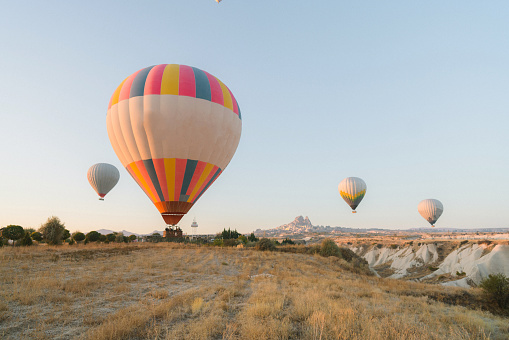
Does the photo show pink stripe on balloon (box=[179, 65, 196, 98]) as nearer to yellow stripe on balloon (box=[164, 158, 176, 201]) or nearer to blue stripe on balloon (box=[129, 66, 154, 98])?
blue stripe on balloon (box=[129, 66, 154, 98])

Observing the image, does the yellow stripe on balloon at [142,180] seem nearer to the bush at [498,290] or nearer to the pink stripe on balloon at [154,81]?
the pink stripe on balloon at [154,81]

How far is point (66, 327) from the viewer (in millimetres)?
6453

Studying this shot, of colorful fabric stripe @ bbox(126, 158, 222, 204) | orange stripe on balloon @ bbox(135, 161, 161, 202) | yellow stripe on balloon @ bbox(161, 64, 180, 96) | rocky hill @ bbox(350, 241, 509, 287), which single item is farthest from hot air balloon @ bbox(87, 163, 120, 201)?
rocky hill @ bbox(350, 241, 509, 287)

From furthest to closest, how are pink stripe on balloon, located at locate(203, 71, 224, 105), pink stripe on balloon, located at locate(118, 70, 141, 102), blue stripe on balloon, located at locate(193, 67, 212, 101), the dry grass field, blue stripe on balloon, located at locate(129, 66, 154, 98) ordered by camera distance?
pink stripe on balloon, located at locate(203, 71, 224, 105)
pink stripe on balloon, located at locate(118, 70, 141, 102)
blue stripe on balloon, located at locate(193, 67, 212, 101)
blue stripe on balloon, located at locate(129, 66, 154, 98)
the dry grass field

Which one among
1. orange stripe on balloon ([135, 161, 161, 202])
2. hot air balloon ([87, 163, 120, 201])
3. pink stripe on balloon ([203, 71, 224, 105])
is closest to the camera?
orange stripe on balloon ([135, 161, 161, 202])

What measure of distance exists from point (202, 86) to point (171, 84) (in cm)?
300

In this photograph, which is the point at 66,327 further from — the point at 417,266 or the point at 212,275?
the point at 417,266

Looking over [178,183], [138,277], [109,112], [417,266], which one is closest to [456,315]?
[138,277]

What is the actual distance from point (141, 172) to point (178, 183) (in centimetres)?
404

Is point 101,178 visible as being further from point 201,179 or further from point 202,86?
point 202,86

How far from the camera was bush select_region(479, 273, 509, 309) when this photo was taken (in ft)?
43.3

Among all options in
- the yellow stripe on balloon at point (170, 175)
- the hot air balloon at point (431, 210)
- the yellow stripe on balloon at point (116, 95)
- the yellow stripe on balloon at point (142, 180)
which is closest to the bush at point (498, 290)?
the yellow stripe on balloon at point (170, 175)

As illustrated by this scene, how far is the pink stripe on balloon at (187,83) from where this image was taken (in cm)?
2515

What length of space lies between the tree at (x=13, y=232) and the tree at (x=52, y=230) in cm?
207
